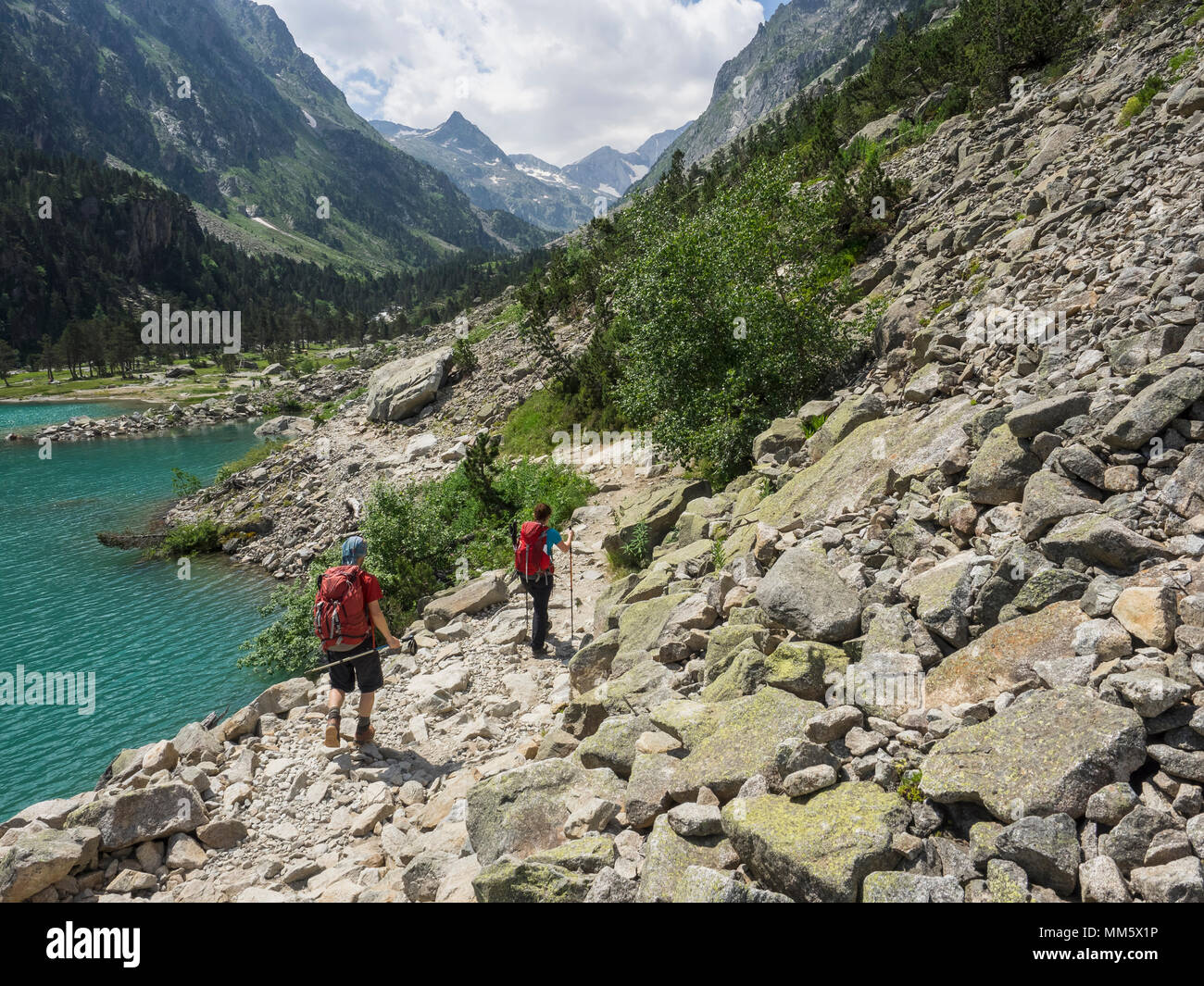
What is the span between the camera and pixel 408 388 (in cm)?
4741

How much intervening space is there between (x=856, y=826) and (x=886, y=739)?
3.55ft

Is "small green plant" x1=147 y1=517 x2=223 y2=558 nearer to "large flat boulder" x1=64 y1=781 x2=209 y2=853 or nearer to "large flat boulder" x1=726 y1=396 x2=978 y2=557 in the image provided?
"large flat boulder" x1=64 y1=781 x2=209 y2=853

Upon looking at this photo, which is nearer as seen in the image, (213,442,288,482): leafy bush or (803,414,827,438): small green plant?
(803,414,827,438): small green plant

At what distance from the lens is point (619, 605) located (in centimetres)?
1196

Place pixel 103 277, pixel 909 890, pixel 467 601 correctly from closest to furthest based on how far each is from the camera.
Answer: pixel 909 890, pixel 467 601, pixel 103 277

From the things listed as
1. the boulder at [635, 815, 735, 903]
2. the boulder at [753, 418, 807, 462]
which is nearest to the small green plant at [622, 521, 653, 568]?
the boulder at [753, 418, 807, 462]

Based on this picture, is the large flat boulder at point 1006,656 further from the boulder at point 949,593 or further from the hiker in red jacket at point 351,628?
the hiker in red jacket at point 351,628

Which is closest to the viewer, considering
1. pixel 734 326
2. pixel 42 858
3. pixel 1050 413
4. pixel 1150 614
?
pixel 1150 614

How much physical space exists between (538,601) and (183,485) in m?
41.6

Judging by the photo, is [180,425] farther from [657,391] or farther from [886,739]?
[886,739]

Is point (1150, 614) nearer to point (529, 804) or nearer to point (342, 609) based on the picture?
point (529, 804)

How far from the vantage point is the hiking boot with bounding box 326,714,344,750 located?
32.2 ft

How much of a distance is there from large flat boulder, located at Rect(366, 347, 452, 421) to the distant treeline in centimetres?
10167

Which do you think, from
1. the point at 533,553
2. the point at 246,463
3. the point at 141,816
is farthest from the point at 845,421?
the point at 246,463
